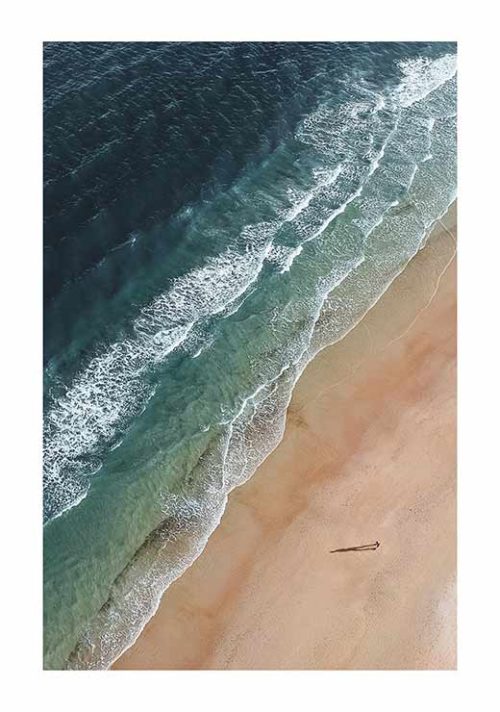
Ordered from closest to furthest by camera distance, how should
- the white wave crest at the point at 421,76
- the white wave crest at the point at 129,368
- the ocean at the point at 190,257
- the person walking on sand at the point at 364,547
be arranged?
1. the person walking on sand at the point at 364,547
2. the ocean at the point at 190,257
3. the white wave crest at the point at 129,368
4. the white wave crest at the point at 421,76

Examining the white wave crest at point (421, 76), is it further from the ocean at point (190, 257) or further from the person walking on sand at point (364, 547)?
the person walking on sand at point (364, 547)

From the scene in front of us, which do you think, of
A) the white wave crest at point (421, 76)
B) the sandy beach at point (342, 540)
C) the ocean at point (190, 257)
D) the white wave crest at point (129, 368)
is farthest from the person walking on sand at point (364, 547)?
the white wave crest at point (421, 76)

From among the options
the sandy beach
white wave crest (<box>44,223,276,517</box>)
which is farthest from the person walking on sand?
white wave crest (<box>44,223,276,517</box>)

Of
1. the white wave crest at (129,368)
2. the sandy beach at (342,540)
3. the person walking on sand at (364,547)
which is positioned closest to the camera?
the sandy beach at (342,540)

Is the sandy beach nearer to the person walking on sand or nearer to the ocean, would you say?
the person walking on sand

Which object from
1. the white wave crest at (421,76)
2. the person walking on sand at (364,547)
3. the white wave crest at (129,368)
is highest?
the white wave crest at (421,76)

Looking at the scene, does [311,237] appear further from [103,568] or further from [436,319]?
[103,568]

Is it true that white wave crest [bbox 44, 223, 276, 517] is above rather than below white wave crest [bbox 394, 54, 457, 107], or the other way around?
below
